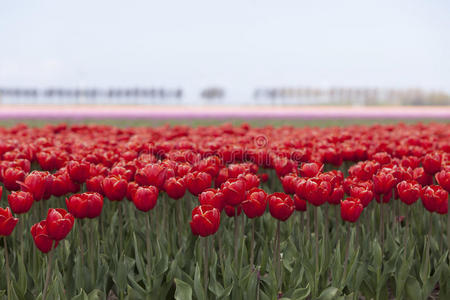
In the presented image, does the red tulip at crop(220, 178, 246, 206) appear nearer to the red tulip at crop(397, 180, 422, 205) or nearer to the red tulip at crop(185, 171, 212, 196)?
the red tulip at crop(185, 171, 212, 196)

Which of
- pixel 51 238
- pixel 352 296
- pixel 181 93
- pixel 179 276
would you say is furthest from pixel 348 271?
pixel 181 93

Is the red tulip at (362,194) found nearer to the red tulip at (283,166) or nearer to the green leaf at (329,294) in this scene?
the green leaf at (329,294)

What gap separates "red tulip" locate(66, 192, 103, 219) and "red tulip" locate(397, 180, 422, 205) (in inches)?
92.6

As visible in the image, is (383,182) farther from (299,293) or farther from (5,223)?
(5,223)

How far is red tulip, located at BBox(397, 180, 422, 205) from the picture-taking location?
3842mm

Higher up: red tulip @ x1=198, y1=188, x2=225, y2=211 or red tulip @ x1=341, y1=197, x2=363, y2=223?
red tulip @ x1=198, y1=188, x2=225, y2=211

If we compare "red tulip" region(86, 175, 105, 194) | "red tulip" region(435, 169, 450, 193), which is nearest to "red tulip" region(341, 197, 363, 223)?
"red tulip" region(435, 169, 450, 193)

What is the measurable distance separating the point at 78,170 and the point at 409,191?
2.71 meters

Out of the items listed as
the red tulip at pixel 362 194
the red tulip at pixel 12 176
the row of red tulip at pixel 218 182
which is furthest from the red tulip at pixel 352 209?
the red tulip at pixel 12 176

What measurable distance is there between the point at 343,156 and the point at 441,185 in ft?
6.86

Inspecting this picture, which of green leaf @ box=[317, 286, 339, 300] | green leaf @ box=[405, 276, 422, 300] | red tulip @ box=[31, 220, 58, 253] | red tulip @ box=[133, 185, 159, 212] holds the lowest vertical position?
green leaf @ box=[405, 276, 422, 300]

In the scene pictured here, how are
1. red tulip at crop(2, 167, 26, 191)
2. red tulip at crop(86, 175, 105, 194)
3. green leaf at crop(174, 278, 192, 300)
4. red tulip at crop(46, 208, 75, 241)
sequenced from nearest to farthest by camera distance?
red tulip at crop(46, 208, 75, 241), green leaf at crop(174, 278, 192, 300), red tulip at crop(86, 175, 105, 194), red tulip at crop(2, 167, 26, 191)

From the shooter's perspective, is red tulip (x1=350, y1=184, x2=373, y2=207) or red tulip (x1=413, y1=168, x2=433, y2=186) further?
red tulip (x1=413, y1=168, x2=433, y2=186)

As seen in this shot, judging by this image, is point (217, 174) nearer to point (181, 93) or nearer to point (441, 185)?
point (441, 185)
